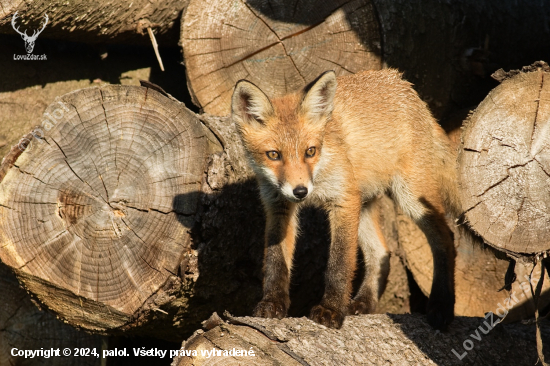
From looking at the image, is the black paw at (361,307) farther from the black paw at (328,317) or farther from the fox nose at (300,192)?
the fox nose at (300,192)

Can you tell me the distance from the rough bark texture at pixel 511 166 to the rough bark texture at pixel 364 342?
58cm

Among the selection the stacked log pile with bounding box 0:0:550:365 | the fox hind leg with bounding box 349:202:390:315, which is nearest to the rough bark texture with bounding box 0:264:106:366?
the stacked log pile with bounding box 0:0:550:365

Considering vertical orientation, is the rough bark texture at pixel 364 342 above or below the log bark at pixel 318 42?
below

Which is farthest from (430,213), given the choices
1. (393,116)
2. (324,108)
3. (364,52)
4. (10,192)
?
(10,192)

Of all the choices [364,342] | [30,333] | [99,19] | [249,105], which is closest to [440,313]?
[364,342]

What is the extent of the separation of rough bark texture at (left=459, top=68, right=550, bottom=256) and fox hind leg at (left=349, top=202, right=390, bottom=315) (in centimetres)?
106

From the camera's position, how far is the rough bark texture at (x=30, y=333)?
3.79 metres

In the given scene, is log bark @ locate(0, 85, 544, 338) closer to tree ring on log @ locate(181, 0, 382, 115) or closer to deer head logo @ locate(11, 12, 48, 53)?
deer head logo @ locate(11, 12, 48, 53)

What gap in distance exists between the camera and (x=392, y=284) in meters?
4.43

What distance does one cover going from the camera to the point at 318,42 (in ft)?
13.1

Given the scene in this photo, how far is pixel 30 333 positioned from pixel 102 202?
1579 mm

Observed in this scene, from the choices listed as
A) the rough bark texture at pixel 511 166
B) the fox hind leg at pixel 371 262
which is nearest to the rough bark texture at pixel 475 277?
the fox hind leg at pixel 371 262

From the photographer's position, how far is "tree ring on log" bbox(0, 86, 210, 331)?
289cm

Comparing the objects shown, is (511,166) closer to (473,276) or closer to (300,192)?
(300,192)
